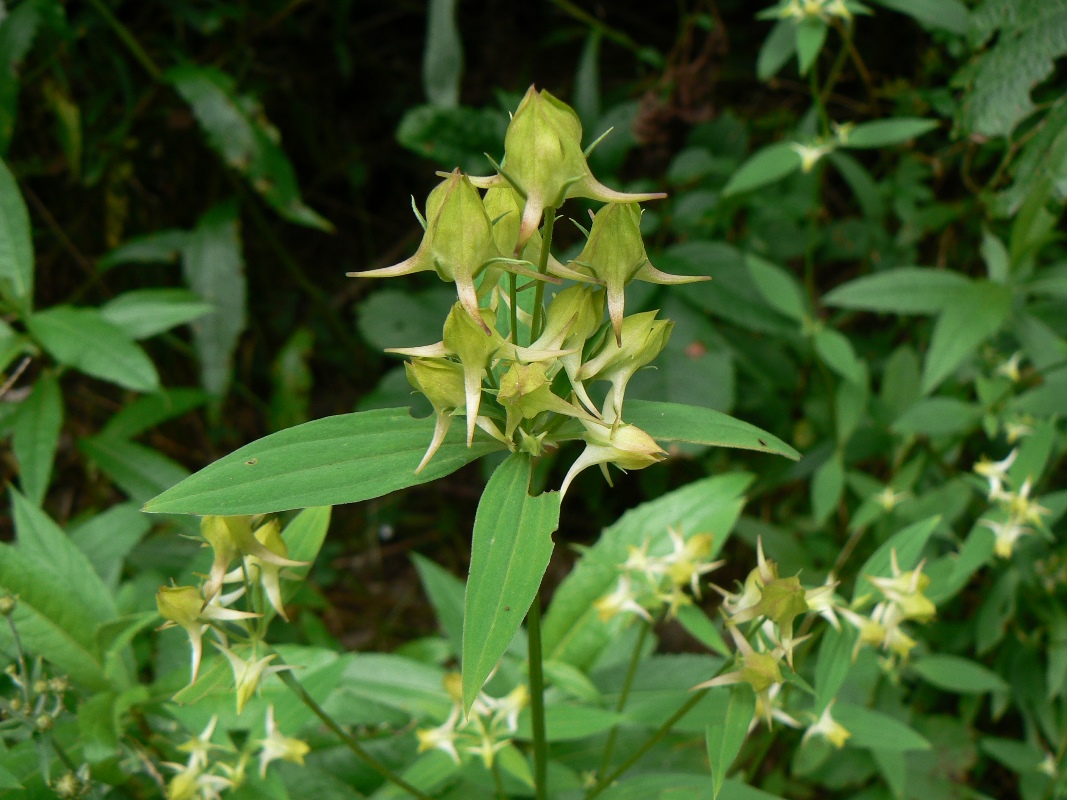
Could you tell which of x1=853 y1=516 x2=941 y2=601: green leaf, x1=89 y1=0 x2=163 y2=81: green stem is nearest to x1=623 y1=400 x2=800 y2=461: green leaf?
x1=853 y1=516 x2=941 y2=601: green leaf

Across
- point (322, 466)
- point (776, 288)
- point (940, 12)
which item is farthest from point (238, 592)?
point (940, 12)

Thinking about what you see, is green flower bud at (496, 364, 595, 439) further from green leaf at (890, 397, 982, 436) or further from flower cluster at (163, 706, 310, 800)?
green leaf at (890, 397, 982, 436)

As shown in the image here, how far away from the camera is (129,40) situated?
6.90 ft

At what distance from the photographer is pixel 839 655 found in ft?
A: 3.04

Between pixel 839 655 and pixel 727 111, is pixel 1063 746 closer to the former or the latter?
pixel 839 655

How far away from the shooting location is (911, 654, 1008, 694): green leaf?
140 centimetres

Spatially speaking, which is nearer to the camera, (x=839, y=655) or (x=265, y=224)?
(x=839, y=655)

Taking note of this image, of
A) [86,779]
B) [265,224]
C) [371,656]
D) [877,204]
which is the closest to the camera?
[86,779]

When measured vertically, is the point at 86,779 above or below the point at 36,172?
below

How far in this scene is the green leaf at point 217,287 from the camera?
2102 mm

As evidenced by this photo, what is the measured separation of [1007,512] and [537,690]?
0.90 m

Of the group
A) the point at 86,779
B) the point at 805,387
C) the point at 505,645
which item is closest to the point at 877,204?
the point at 805,387

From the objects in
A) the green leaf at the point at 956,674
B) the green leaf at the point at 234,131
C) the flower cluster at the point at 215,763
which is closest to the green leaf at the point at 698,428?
the flower cluster at the point at 215,763

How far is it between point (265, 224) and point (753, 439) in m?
2.00
